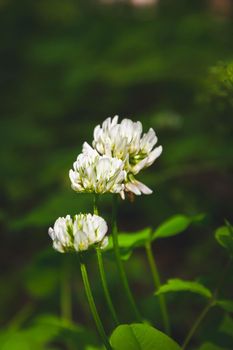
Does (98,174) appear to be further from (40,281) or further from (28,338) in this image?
(40,281)

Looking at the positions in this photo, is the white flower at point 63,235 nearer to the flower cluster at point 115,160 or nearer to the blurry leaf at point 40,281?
the flower cluster at point 115,160

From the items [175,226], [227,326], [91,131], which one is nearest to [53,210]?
[175,226]

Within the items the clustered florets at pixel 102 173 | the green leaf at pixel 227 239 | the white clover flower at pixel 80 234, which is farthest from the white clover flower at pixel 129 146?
the green leaf at pixel 227 239

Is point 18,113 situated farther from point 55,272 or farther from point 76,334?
point 76,334

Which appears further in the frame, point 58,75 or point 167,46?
point 58,75

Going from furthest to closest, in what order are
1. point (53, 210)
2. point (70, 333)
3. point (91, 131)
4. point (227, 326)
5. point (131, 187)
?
point (91, 131) < point (53, 210) < point (70, 333) < point (227, 326) < point (131, 187)

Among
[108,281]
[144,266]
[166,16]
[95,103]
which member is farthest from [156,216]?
[166,16]

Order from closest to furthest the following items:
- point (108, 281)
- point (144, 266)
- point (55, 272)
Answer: point (55, 272) < point (108, 281) < point (144, 266)
